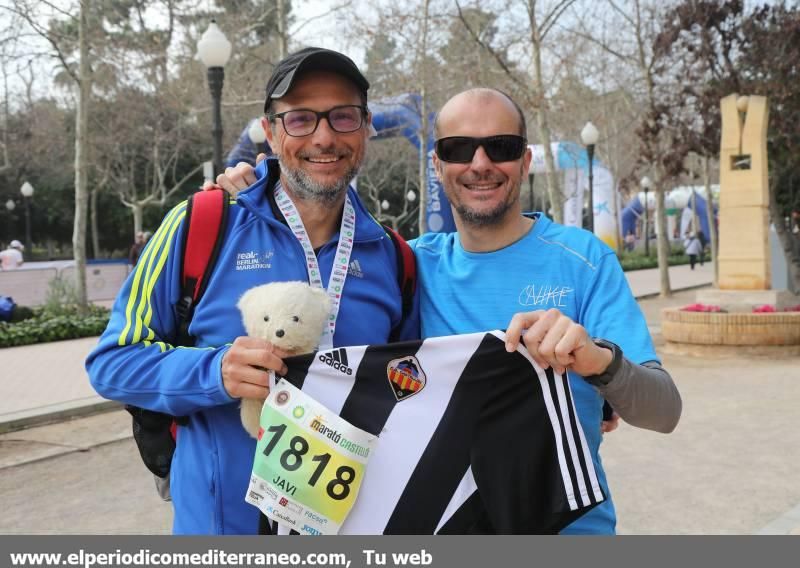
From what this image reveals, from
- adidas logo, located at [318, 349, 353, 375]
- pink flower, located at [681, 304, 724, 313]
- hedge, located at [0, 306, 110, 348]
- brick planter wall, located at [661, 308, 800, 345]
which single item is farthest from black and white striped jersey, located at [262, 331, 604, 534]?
hedge, located at [0, 306, 110, 348]

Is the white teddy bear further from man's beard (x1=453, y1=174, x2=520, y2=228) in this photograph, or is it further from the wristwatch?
the wristwatch

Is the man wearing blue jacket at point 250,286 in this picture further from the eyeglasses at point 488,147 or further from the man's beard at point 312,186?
the eyeglasses at point 488,147

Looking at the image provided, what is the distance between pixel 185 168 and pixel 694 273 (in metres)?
27.0

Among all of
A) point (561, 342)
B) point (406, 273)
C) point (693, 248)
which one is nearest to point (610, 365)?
point (561, 342)

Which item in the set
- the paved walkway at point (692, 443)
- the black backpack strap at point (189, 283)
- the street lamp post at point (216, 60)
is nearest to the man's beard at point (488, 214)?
the black backpack strap at point (189, 283)

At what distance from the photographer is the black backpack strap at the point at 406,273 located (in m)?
2.66

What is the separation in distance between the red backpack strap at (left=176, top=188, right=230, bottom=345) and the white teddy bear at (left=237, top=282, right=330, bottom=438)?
169mm

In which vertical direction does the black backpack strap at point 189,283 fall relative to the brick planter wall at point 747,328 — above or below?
above

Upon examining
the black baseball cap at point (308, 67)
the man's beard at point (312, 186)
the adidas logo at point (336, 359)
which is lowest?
the adidas logo at point (336, 359)

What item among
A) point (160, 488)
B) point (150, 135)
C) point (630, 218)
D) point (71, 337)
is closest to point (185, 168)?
point (150, 135)

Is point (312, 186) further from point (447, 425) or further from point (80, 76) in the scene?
point (80, 76)

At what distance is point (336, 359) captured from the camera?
2.22 meters

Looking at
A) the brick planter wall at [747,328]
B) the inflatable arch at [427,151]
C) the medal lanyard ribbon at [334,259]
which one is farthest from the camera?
the inflatable arch at [427,151]

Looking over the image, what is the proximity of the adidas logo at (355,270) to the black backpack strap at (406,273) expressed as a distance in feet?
0.58
